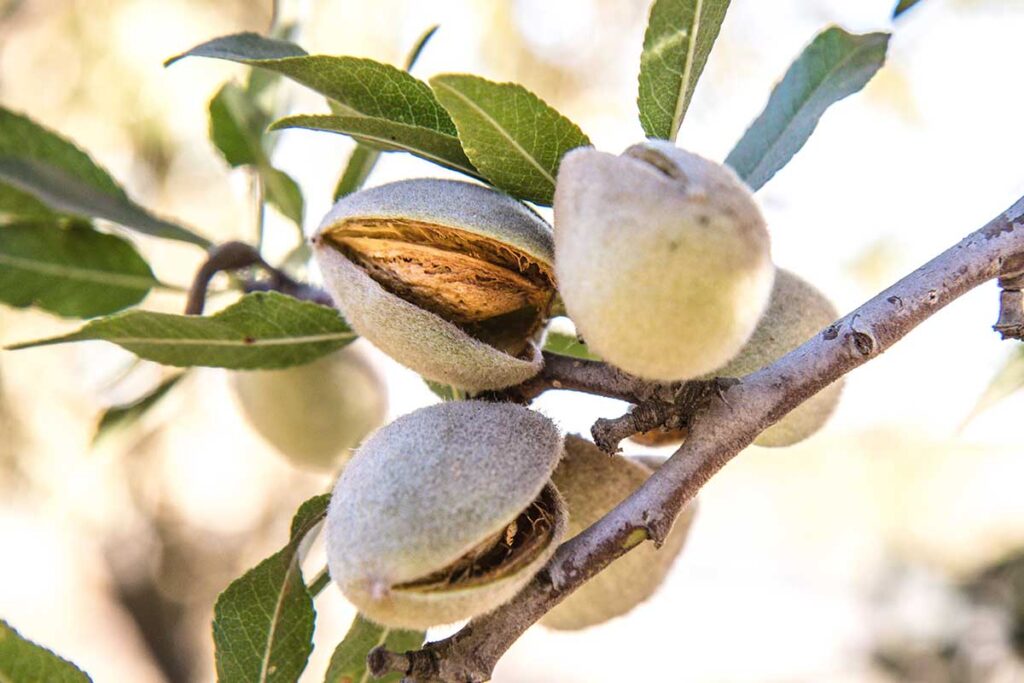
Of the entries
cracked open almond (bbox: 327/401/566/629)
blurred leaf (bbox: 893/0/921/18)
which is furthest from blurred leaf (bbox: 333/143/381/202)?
blurred leaf (bbox: 893/0/921/18)

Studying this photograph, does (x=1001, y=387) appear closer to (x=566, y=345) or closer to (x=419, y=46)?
(x=566, y=345)

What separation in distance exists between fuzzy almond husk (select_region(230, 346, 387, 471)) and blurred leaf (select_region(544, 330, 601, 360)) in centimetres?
35

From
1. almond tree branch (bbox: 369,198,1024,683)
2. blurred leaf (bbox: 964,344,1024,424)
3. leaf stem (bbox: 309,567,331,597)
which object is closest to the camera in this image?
almond tree branch (bbox: 369,198,1024,683)

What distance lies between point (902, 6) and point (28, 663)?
1014 mm

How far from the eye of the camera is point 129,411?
4.57ft

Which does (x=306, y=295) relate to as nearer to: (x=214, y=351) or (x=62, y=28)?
(x=214, y=351)

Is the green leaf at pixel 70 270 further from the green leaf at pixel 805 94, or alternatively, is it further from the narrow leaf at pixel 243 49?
the green leaf at pixel 805 94

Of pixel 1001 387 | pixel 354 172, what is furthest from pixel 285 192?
pixel 1001 387

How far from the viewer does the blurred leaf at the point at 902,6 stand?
0.93 meters

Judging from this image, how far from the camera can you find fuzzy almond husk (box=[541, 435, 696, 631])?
917 mm

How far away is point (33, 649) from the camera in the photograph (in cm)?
83

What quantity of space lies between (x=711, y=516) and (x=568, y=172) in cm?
580

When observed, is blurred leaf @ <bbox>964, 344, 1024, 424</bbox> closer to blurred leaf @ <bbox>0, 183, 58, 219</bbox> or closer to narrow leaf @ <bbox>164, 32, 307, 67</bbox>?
narrow leaf @ <bbox>164, 32, 307, 67</bbox>

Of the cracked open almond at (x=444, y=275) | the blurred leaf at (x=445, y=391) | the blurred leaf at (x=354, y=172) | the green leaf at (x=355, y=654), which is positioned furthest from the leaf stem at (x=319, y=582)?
the blurred leaf at (x=354, y=172)
